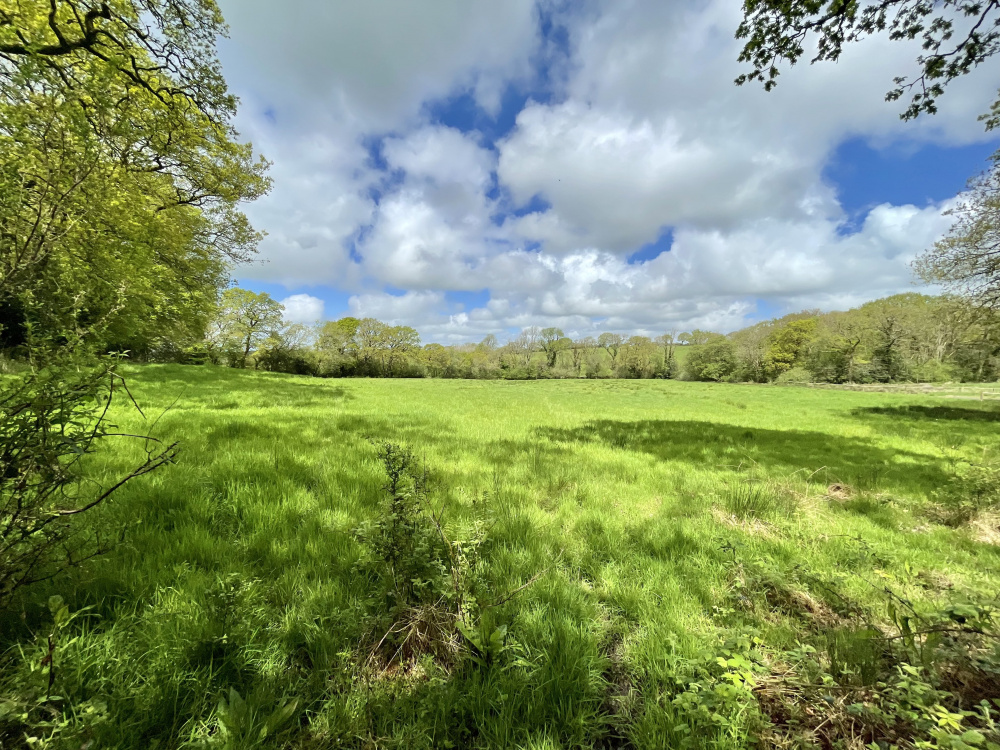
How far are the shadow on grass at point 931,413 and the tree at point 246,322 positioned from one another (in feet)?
177

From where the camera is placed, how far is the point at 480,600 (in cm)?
261

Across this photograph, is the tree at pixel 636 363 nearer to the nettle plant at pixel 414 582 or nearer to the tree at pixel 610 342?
the tree at pixel 610 342

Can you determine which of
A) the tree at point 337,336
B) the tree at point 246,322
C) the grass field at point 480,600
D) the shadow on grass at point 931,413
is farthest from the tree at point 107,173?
the tree at point 337,336

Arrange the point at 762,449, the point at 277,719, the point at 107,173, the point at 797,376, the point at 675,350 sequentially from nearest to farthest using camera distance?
the point at 277,719 → the point at 107,173 → the point at 762,449 → the point at 797,376 → the point at 675,350

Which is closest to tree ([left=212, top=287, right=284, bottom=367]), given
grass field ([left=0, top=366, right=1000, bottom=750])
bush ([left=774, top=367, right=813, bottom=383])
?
grass field ([left=0, top=366, right=1000, bottom=750])

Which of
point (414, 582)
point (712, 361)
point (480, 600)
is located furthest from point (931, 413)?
point (712, 361)

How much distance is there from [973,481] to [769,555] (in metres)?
4.94

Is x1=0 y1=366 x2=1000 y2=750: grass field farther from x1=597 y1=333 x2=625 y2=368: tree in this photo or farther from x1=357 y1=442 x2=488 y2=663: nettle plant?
x1=597 y1=333 x2=625 y2=368: tree

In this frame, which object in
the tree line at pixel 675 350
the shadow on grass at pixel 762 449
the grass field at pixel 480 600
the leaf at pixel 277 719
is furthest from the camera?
the tree line at pixel 675 350

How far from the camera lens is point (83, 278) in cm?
296

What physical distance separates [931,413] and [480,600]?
31.6 meters

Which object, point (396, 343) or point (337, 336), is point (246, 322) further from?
point (396, 343)

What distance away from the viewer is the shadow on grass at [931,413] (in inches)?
738

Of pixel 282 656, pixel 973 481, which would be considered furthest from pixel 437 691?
pixel 973 481
